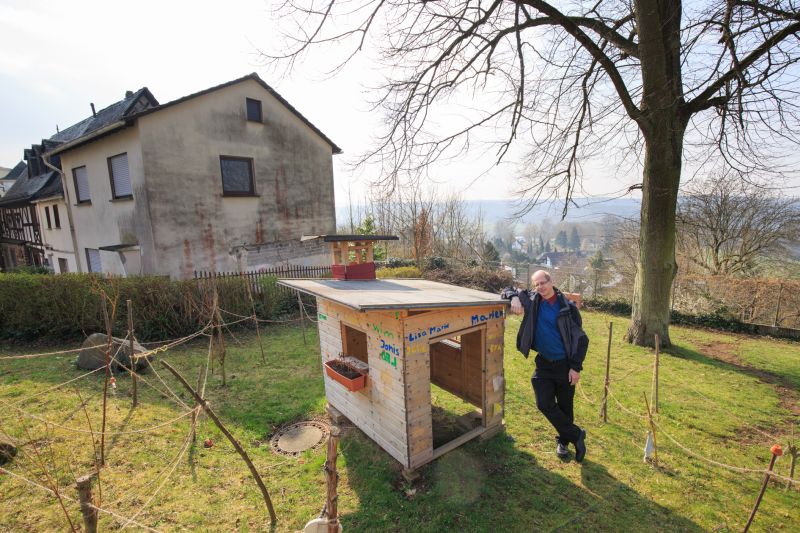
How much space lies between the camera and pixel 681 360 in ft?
26.4

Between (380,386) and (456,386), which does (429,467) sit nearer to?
(380,386)

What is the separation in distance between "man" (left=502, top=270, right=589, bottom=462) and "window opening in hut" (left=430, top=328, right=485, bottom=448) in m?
0.81

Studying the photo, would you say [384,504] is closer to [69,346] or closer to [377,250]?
[69,346]

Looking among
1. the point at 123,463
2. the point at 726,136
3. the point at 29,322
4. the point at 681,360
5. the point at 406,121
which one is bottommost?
the point at 681,360

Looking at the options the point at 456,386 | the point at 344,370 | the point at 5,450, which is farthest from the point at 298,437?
the point at 5,450

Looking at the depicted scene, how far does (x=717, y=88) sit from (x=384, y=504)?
9830mm

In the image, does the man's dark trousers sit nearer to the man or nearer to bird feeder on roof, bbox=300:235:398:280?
the man

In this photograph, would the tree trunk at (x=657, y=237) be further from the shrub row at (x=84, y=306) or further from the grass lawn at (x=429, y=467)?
the shrub row at (x=84, y=306)

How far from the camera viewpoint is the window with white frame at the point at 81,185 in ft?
47.1

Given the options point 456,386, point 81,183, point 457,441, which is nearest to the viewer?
point 457,441

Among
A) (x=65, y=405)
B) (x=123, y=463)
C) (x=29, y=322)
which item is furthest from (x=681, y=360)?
(x=29, y=322)

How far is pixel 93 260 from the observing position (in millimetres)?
15250

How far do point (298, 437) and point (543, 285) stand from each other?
4013 mm

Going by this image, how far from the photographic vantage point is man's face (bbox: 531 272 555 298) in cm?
411
